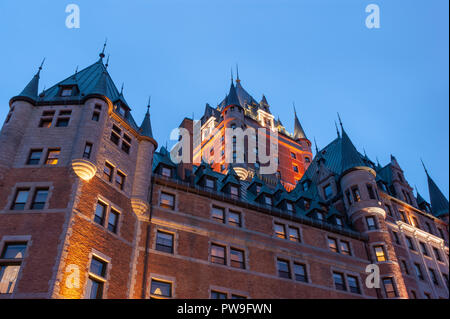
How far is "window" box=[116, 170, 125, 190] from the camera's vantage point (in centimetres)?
2992

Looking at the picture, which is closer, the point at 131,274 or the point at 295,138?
the point at 131,274

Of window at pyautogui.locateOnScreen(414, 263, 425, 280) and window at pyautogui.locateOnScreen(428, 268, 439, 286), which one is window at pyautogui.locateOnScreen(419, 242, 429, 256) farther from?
window at pyautogui.locateOnScreen(414, 263, 425, 280)

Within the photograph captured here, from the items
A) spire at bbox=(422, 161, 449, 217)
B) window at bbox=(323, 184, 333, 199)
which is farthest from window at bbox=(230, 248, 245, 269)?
spire at bbox=(422, 161, 449, 217)

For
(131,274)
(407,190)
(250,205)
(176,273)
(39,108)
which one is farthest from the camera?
(407,190)

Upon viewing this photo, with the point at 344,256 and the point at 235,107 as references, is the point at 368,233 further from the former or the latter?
the point at 235,107

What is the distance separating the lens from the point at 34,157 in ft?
92.9

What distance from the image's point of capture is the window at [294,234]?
3669 cm

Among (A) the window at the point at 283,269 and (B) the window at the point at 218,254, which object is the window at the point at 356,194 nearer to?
(A) the window at the point at 283,269

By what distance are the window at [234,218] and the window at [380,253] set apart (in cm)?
1471

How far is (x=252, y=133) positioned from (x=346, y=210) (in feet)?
132

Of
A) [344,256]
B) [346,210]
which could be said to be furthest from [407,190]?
[344,256]

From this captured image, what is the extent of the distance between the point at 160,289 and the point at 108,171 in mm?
9048

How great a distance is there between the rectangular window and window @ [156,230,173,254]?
15.0 feet

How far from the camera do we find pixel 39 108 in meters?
31.2
